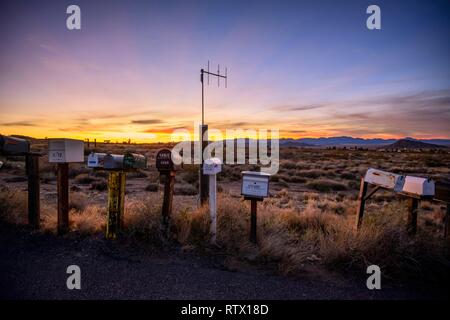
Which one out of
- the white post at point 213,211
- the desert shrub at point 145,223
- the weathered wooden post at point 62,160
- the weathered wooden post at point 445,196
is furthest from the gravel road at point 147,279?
the weathered wooden post at point 445,196

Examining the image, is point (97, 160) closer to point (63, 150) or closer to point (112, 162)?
point (112, 162)

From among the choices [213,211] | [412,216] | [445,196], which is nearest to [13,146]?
[213,211]

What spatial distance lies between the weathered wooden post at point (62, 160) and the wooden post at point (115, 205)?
732mm

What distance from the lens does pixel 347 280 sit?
349 centimetres

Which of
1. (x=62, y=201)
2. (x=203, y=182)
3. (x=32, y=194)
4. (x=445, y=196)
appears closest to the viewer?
(x=445, y=196)

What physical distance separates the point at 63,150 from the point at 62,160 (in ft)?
0.52

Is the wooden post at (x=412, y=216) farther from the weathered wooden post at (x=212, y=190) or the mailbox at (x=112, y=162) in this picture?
the mailbox at (x=112, y=162)

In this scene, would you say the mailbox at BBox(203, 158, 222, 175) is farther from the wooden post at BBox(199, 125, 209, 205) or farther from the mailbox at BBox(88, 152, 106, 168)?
the mailbox at BBox(88, 152, 106, 168)

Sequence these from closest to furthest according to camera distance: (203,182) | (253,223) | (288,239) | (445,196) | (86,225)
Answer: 1. (445,196)
2. (253,223)
3. (288,239)
4. (86,225)
5. (203,182)

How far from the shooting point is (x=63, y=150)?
452cm

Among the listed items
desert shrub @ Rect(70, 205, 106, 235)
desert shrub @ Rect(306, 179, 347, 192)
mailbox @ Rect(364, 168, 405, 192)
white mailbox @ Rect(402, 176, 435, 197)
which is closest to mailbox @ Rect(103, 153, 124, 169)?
desert shrub @ Rect(70, 205, 106, 235)

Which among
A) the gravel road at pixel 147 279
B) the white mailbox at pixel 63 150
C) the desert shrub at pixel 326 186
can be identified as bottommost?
the desert shrub at pixel 326 186

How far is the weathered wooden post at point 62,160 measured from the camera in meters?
4.53
